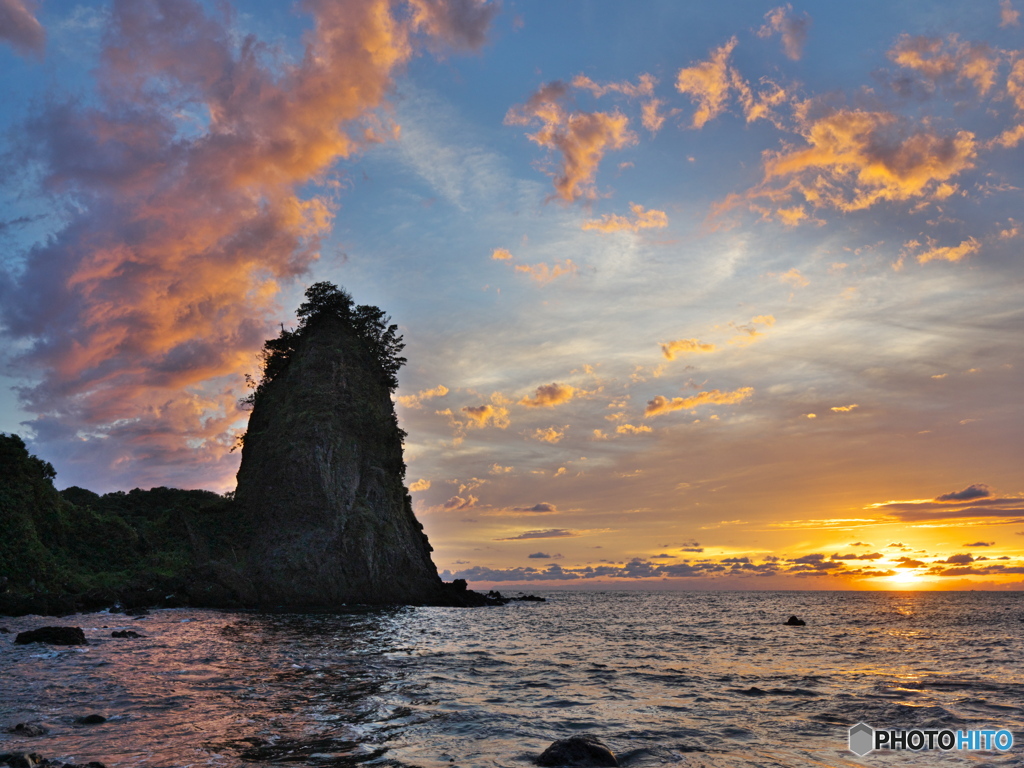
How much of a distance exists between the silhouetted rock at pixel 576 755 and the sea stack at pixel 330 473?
46.9m

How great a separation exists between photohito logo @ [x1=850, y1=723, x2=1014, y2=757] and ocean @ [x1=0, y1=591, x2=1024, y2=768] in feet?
1.08

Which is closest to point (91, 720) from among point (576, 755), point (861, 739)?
point (576, 755)

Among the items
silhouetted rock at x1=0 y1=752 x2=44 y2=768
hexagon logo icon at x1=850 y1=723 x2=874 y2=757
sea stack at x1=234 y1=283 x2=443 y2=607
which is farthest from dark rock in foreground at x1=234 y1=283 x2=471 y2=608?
hexagon logo icon at x1=850 y1=723 x2=874 y2=757

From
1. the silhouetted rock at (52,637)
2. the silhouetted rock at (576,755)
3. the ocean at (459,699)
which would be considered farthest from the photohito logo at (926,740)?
the silhouetted rock at (52,637)

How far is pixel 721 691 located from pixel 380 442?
175 feet

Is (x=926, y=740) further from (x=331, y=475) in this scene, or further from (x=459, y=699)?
(x=331, y=475)

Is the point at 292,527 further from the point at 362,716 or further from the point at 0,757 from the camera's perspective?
the point at 0,757

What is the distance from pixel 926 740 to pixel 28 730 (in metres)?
18.6

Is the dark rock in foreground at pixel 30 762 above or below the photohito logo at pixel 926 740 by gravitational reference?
above

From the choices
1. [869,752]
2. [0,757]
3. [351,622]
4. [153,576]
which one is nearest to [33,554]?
[153,576]

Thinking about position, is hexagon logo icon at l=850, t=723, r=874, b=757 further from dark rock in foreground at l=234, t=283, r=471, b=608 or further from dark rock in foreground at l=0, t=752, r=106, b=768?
dark rock in foreground at l=234, t=283, r=471, b=608

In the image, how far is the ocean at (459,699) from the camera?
38.1ft

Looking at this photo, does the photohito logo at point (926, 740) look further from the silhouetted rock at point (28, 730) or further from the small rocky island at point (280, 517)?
the small rocky island at point (280, 517)

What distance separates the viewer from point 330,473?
197ft
